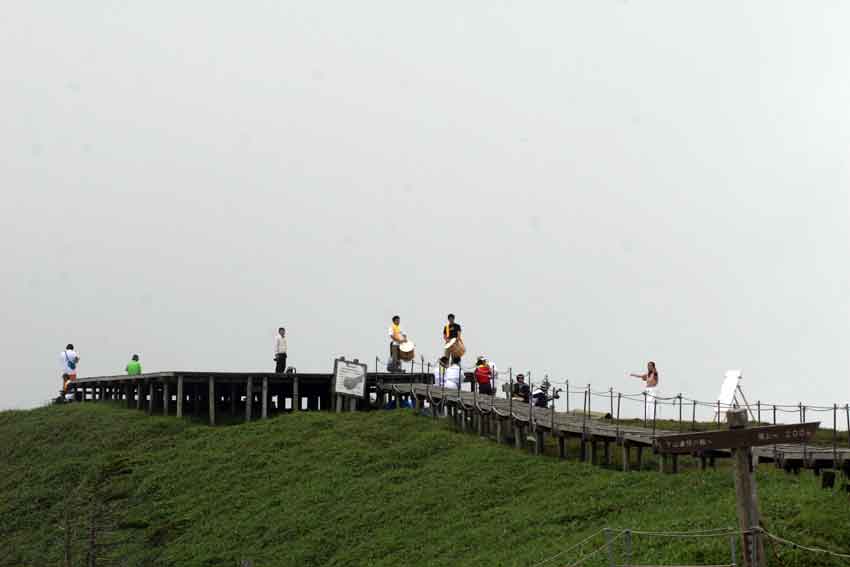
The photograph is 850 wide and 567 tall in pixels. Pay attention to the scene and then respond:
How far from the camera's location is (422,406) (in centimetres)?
3775

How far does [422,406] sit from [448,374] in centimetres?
209

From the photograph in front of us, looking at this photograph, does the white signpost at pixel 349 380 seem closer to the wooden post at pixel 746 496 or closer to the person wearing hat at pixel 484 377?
the person wearing hat at pixel 484 377

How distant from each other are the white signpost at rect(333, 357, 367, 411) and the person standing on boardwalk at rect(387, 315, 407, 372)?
129cm

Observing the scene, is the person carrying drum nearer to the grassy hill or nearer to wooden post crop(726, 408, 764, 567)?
the grassy hill

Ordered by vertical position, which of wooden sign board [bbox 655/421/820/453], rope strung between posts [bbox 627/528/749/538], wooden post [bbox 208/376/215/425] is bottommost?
rope strung between posts [bbox 627/528/749/538]

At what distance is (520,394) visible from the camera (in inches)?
1404

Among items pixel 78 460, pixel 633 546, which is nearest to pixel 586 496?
pixel 633 546

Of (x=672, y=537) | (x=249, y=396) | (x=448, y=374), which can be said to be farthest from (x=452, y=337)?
(x=672, y=537)

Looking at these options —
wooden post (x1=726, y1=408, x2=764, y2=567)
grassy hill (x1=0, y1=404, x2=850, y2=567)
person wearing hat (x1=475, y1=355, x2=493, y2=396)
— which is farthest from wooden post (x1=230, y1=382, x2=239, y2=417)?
wooden post (x1=726, y1=408, x2=764, y2=567)

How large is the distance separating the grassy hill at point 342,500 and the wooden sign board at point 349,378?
165cm

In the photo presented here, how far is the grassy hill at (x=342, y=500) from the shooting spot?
2108cm

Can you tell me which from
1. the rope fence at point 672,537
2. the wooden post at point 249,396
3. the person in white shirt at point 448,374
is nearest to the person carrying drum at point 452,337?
the person in white shirt at point 448,374

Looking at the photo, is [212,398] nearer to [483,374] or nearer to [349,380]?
[349,380]

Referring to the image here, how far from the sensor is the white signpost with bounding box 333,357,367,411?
38.5 metres
